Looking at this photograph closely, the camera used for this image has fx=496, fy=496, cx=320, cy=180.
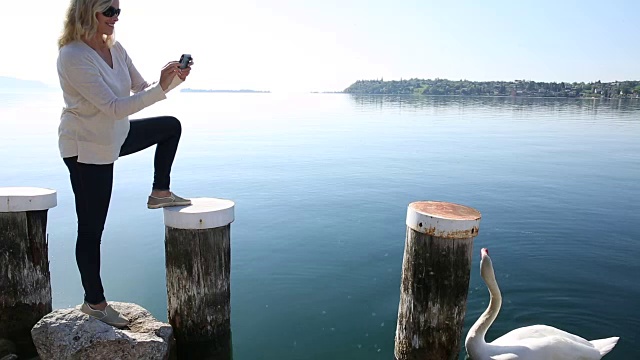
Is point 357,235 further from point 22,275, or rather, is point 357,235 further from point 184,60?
point 184,60

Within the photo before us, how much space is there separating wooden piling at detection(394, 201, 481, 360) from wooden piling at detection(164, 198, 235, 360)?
1953 mm

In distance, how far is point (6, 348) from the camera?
5227mm

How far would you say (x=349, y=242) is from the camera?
34.4 ft

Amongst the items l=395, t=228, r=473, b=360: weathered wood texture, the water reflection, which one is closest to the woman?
l=395, t=228, r=473, b=360: weathered wood texture

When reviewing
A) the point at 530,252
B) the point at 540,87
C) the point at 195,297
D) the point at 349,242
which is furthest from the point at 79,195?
the point at 540,87

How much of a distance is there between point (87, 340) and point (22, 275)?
1262 millimetres

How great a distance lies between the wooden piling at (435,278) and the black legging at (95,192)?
2.72m

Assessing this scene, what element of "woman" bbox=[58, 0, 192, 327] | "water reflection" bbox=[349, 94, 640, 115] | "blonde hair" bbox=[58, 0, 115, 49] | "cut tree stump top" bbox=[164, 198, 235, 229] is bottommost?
"cut tree stump top" bbox=[164, 198, 235, 229]

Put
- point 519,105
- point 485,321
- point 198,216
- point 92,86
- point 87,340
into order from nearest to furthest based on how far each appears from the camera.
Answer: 1. point 92,86
2. point 87,340
3. point 198,216
4. point 485,321
5. point 519,105

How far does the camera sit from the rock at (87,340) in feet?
15.0

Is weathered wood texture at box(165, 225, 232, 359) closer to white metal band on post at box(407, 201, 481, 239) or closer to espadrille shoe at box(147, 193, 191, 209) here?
espadrille shoe at box(147, 193, 191, 209)

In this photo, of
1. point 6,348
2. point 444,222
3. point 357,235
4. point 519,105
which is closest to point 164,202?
point 6,348

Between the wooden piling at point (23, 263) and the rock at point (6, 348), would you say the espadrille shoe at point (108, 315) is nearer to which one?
the wooden piling at point (23, 263)

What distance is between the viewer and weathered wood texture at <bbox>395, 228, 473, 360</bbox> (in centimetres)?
497
